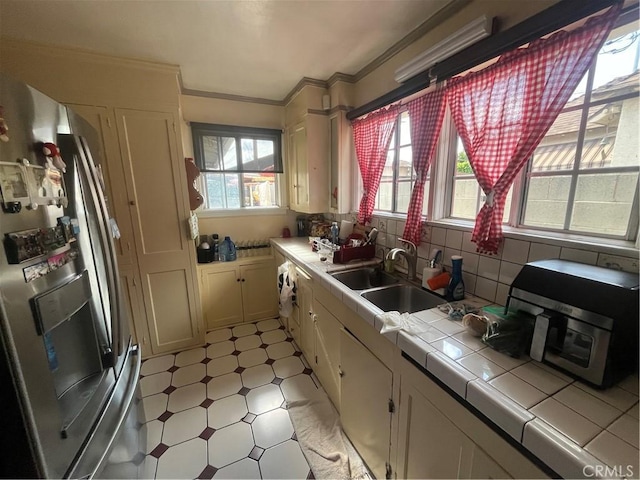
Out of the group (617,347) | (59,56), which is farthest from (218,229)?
(617,347)

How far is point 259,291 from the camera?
9.10 feet

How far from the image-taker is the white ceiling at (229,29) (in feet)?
4.36

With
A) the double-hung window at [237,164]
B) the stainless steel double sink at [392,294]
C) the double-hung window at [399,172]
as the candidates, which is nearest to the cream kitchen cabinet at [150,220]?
the double-hung window at [237,164]

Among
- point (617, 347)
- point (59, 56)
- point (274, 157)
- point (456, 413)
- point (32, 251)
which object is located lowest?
point (456, 413)

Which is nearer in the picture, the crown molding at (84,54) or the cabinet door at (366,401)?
the cabinet door at (366,401)

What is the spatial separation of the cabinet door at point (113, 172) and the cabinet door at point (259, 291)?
3.22 feet

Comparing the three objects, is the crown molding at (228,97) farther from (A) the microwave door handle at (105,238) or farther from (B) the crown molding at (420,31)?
(A) the microwave door handle at (105,238)

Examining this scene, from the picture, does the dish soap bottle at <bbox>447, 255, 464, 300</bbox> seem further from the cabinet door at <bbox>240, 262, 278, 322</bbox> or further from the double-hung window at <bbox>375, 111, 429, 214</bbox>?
the cabinet door at <bbox>240, 262, 278, 322</bbox>

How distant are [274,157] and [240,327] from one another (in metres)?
1.91

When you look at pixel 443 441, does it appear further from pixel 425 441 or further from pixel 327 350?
pixel 327 350

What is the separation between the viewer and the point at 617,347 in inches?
27.2

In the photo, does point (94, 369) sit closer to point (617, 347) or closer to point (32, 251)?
point (32, 251)

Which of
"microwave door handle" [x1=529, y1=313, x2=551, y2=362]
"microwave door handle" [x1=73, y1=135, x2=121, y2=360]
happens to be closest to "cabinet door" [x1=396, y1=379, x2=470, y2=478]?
"microwave door handle" [x1=529, y1=313, x2=551, y2=362]

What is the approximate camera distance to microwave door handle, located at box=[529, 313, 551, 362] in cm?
79
